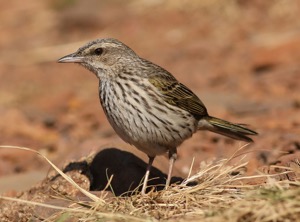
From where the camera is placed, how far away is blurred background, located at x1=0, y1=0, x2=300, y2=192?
9008 mm

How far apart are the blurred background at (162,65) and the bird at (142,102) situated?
60 cm

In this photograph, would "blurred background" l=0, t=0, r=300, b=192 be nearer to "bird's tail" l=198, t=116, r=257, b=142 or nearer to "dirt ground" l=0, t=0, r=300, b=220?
"dirt ground" l=0, t=0, r=300, b=220

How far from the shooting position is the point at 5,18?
18.8 m

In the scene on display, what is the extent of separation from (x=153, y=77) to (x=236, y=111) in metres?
3.87

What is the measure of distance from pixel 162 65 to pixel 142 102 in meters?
7.21

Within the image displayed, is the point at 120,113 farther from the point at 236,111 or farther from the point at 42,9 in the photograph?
the point at 42,9

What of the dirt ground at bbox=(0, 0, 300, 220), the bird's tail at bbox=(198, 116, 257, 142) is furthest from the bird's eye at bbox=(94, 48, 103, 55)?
the bird's tail at bbox=(198, 116, 257, 142)

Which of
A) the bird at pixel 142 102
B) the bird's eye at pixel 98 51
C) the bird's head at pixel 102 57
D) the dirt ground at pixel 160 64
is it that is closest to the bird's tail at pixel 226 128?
the bird at pixel 142 102

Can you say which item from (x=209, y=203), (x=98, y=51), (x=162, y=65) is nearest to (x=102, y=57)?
(x=98, y=51)

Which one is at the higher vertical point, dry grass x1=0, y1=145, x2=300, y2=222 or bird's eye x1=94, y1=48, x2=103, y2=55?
bird's eye x1=94, y1=48, x2=103, y2=55

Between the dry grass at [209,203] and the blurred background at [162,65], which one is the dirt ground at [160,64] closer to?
the blurred background at [162,65]

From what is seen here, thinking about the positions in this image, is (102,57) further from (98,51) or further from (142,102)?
(142,102)

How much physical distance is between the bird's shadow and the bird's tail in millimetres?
671

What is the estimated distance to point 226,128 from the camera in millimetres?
7734
